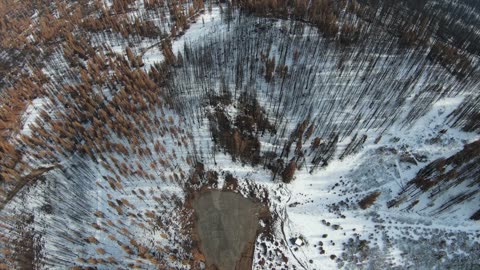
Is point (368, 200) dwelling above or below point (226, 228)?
above

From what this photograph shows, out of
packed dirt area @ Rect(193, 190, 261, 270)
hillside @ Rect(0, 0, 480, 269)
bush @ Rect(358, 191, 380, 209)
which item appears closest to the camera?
packed dirt area @ Rect(193, 190, 261, 270)

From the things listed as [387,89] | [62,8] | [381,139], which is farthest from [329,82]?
[62,8]

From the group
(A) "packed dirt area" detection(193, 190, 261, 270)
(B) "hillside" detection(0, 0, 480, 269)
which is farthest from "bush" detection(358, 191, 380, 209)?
(A) "packed dirt area" detection(193, 190, 261, 270)

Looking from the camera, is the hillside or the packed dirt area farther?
the hillside

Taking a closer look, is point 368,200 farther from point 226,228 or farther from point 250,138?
point 250,138

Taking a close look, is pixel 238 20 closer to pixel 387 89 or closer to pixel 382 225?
pixel 387 89

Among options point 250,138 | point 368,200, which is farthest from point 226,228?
point 368,200

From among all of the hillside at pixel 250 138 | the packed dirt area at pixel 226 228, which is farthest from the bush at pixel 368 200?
the packed dirt area at pixel 226 228

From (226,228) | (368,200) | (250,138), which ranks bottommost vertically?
(226,228)

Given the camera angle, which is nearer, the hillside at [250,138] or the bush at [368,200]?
the hillside at [250,138]

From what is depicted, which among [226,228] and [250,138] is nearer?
[226,228]

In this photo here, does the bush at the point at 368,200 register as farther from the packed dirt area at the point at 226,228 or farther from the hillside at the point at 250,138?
the packed dirt area at the point at 226,228

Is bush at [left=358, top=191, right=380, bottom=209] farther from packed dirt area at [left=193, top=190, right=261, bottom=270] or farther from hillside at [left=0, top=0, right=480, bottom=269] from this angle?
packed dirt area at [left=193, top=190, right=261, bottom=270]
